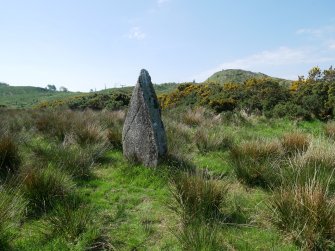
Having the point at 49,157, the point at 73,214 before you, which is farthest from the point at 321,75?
the point at 73,214

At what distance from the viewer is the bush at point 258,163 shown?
5539 mm

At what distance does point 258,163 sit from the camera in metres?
5.79

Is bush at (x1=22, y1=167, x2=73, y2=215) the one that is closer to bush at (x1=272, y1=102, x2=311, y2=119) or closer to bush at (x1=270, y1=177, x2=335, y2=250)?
bush at (x1=270, y1=177, x2=335, y2=250)

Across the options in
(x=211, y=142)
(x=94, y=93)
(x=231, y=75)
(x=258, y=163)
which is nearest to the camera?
(x=258, y=163)

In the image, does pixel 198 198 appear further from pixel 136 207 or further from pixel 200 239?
pixel 136 207

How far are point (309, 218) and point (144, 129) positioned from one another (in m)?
3.81

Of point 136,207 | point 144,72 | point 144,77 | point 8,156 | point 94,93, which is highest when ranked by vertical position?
point 144,72

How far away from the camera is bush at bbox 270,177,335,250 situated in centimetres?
356

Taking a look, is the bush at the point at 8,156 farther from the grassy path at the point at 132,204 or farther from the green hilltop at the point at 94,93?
the green hilltop at the point at 94,93

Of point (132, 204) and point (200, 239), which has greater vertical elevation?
point (200, 239)

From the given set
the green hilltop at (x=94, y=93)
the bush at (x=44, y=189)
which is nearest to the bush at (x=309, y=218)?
the bush at (x=44, y=189)

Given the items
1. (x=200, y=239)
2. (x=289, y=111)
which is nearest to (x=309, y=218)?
(x=200, y=239)

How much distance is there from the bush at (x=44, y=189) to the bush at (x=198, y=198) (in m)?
1.54

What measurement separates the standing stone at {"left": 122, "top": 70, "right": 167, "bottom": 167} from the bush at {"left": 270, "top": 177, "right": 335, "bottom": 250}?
10.1 ft
